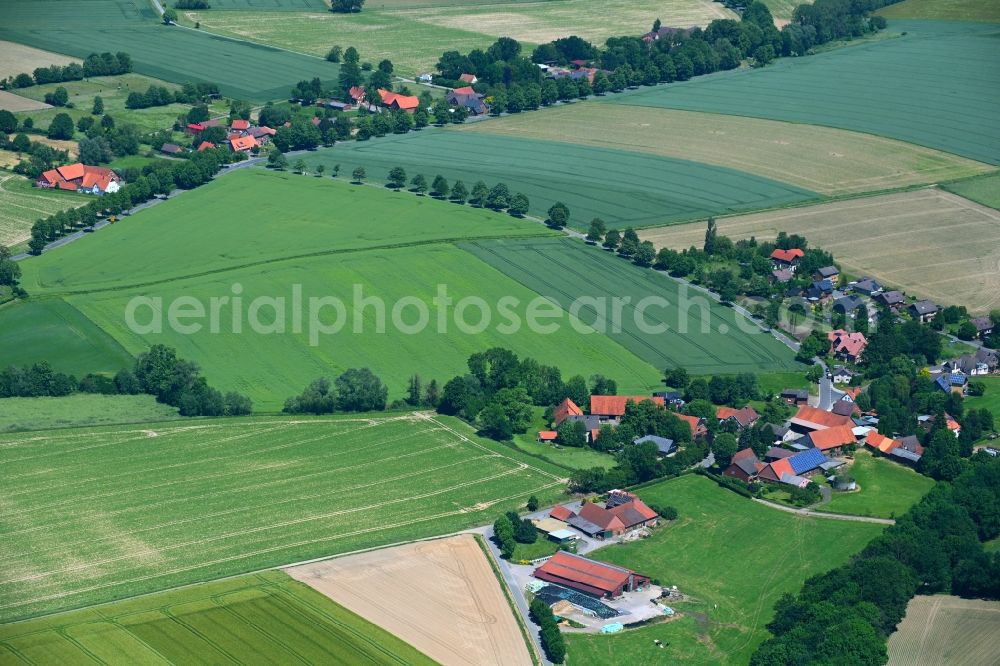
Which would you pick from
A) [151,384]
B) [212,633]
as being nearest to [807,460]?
[212,633]

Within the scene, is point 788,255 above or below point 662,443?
above

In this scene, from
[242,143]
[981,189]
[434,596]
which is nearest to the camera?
[434,596]

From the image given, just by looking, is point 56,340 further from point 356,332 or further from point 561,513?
point 561,513

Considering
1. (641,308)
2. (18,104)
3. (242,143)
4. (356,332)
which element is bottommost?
(356,332)

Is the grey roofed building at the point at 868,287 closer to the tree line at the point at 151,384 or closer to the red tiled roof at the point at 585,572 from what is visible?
the red tiled roof at the point at 585,572

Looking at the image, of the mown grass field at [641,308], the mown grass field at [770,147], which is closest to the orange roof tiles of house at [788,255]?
the mown grass field at [641,308]

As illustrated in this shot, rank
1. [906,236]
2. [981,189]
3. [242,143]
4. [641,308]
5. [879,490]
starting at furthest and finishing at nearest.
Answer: [242,143], [981,189], [906,236], [641,308], [879,490]

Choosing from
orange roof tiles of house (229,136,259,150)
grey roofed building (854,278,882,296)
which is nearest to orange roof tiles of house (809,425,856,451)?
grey roofed building (854,278,882,296)
